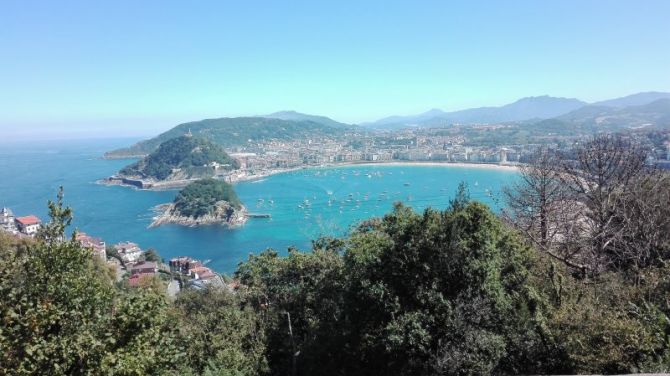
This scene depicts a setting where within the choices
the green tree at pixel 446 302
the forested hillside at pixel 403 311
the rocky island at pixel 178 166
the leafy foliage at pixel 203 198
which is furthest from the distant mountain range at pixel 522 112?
the green tree at pixel 446 302

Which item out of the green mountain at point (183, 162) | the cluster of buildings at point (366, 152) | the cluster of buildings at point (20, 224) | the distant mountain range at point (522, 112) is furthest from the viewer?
the distant mountain range at point (522, 112)

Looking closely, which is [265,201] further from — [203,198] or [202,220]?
[202,220]

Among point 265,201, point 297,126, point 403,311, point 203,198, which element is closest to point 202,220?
point 203,198

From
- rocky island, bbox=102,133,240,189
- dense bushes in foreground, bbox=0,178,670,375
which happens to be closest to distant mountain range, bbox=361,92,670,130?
rocky island, bbox=102,133,240,189

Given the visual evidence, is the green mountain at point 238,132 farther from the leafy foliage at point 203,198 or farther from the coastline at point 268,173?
the leafy foliage at point 203,198

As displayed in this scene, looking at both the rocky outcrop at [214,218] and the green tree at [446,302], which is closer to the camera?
the green tree at [446,302]

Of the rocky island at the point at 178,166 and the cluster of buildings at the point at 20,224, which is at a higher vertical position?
the rocky island at the point at 178,166
